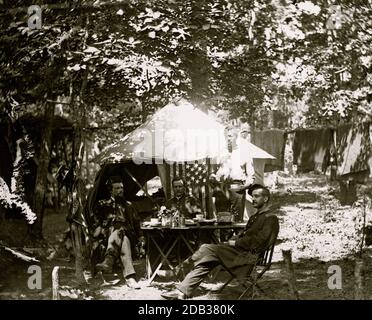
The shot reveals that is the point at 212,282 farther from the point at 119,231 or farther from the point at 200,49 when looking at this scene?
the point at 200,49

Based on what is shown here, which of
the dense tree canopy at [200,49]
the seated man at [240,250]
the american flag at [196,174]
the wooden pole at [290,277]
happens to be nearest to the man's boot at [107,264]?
the seated man at [240,250]

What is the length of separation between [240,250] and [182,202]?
69.5 inches

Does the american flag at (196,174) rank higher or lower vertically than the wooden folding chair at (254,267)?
higher

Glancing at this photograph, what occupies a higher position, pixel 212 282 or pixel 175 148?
pixel 175 148

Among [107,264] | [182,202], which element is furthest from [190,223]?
[107,264]

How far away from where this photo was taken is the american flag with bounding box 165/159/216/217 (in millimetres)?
8422

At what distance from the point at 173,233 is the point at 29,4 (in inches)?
145

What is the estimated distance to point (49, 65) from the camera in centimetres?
692

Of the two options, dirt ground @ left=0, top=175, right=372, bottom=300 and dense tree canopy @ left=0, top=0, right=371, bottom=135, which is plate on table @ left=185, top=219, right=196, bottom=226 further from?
dense tree canopy @ left=0, top=0, right=371, bottom=135

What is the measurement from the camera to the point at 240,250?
6234 mm

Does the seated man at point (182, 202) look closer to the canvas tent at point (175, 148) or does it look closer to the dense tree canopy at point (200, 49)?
the canvas tent at point (175, 148)

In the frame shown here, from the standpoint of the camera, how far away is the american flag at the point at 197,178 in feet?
27.6

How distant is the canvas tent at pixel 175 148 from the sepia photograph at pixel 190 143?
2 centimetres
